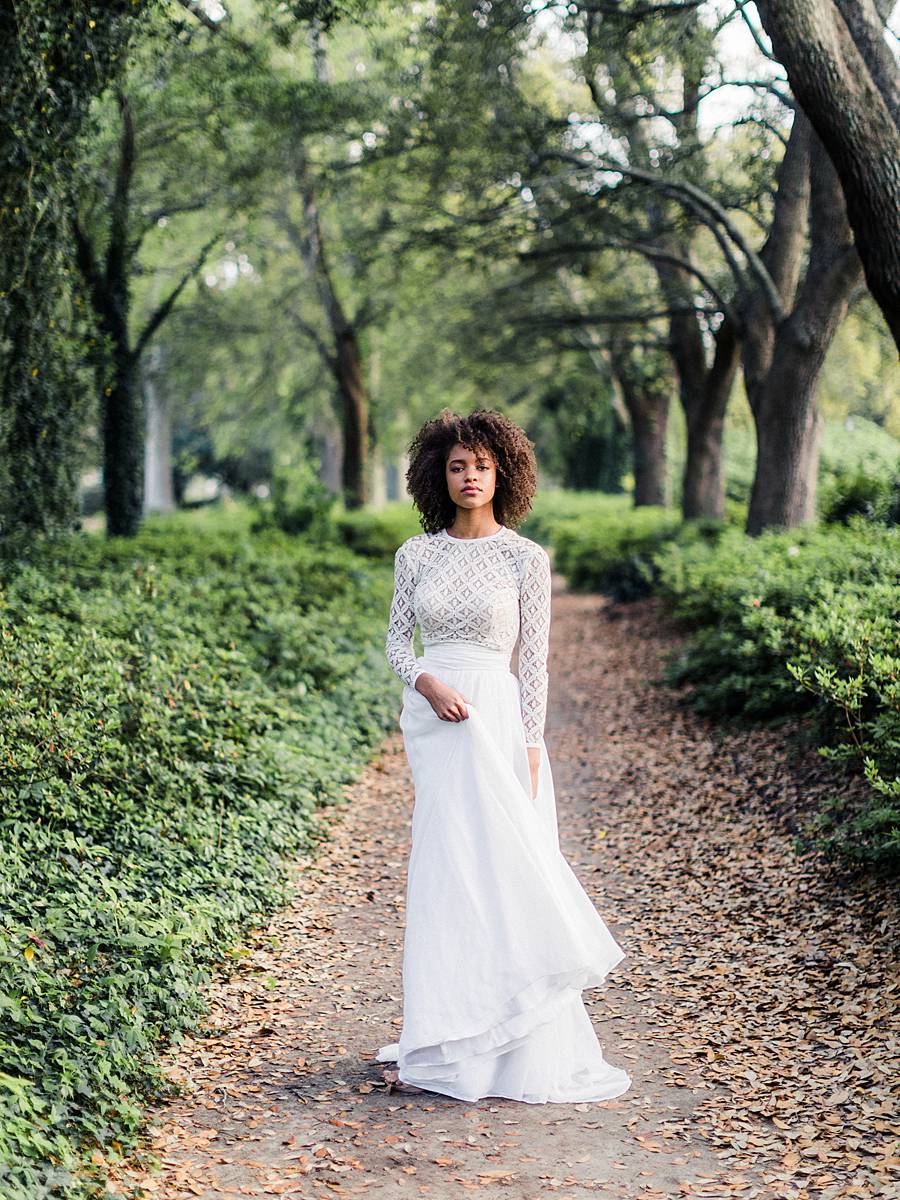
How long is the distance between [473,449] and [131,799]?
2.76 meters

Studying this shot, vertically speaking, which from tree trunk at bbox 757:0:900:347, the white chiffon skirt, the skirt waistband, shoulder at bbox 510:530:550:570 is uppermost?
tree trunk at bbox 757:0:900:347

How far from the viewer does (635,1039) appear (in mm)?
4531

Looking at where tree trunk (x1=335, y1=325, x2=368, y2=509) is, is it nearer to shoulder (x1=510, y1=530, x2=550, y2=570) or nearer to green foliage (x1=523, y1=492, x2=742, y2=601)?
green foliage (x1=523, y1=492, x2=742, y2=601)

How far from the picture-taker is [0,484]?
10.3m

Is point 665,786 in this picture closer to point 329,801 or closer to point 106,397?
point 329,801

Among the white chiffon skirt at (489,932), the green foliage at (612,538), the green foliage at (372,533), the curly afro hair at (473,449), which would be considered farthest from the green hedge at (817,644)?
the green foliage at (372,533)

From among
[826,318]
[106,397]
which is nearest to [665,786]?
[826,318]

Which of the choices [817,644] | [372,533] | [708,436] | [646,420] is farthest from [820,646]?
[646,420]

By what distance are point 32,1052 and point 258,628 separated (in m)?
5.63

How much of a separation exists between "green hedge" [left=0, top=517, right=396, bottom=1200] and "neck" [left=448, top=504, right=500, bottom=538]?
77.9 inches

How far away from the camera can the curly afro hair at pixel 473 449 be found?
14.0 feet

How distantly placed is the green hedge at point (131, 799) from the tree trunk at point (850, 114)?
16.7ft

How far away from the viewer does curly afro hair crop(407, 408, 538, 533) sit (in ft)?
14.0

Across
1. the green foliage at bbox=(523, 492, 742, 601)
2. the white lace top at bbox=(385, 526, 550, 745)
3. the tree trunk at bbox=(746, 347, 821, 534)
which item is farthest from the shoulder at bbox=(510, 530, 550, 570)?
the green foliage at bbox=(523, 492, 742, 601)
